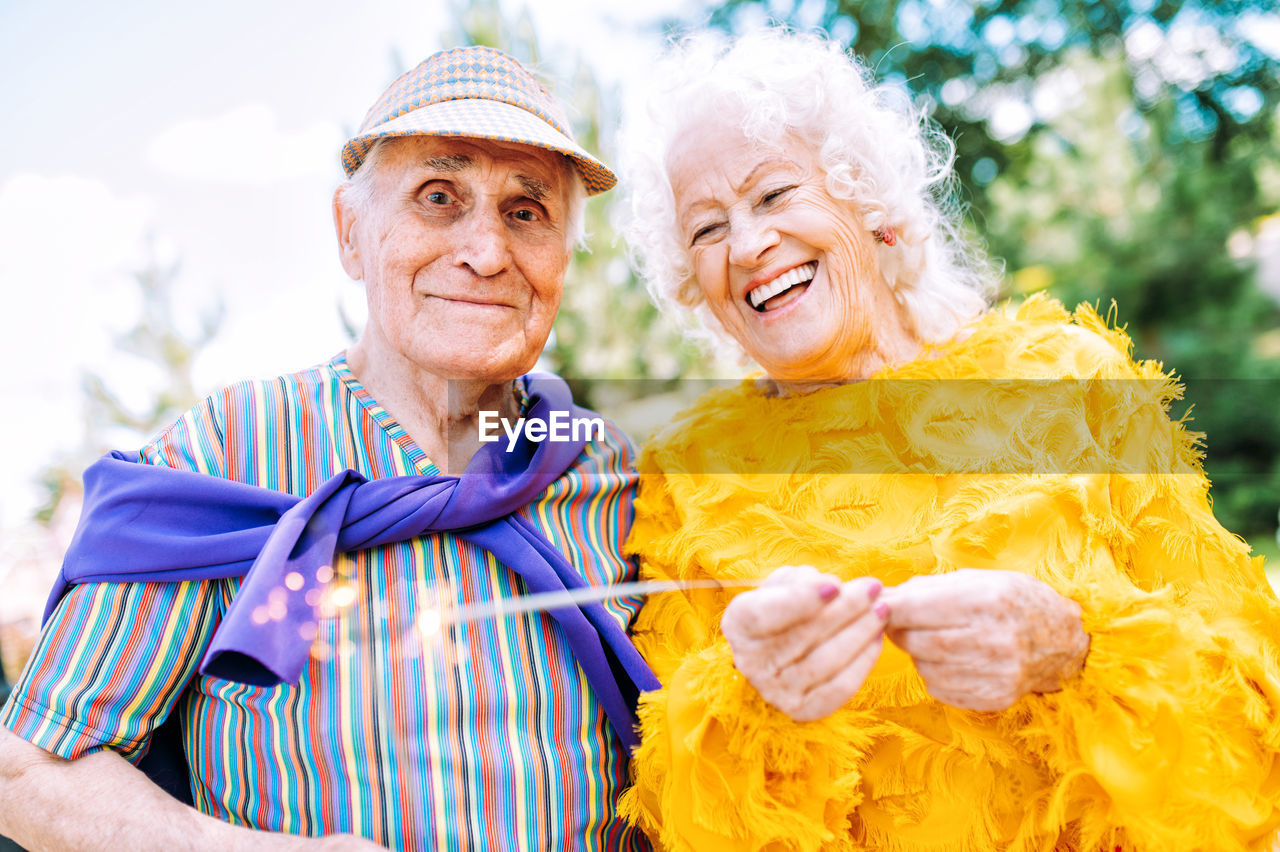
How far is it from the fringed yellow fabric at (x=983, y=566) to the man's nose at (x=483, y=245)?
643 mm

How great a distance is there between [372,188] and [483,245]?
344 mm

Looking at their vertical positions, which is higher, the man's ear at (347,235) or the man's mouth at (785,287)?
the man's ear at (347,235)

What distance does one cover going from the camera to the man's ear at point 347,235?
2117 millimetres

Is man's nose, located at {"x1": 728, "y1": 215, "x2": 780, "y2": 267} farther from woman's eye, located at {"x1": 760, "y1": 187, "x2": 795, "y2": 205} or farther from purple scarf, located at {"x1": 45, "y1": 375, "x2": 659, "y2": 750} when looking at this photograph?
purple scarf, located at {"x1": 45, "y1": 375, "x2": 659, "y2": 750}

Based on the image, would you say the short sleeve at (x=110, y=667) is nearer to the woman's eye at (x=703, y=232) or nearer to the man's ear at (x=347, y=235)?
the man's ear at (x=347, y=235)

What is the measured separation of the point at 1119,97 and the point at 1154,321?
129 inches

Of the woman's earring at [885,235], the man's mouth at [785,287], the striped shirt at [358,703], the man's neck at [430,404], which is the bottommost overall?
the striped shirt at [358,703]

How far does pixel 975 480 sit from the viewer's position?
5.58 feet

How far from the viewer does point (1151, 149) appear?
11648 millimetres

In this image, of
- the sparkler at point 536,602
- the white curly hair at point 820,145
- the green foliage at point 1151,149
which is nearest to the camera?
the sparkler at point 536,602

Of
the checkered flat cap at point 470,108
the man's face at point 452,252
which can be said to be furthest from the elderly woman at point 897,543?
the man's face at point 452,252

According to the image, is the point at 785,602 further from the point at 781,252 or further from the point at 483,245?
the point at 483,245

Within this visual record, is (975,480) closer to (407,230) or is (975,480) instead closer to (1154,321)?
(407,230)

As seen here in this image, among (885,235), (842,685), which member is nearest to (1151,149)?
(885,235)
